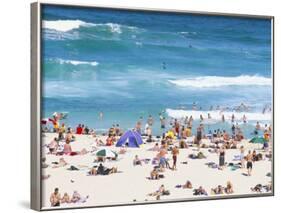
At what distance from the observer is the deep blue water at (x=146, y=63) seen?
8867 millimetres

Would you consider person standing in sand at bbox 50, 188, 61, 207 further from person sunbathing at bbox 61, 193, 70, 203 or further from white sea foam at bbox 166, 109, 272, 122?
white sea foam at bbox 166, 109, 272, 122

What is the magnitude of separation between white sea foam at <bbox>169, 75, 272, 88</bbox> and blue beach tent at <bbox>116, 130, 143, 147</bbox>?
0.73 metres

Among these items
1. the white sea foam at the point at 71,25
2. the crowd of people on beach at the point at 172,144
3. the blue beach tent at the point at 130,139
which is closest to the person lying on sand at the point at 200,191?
the crowd of people on beach at the point at 172,144

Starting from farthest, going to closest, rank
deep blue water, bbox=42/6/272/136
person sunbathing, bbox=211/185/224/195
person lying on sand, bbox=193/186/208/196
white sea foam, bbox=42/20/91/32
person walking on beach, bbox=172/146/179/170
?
1. person sunbathing, bbox=211/185/224/195
2. person lying on sand, bbox=193/186/208/196
3. person walking on beach, bbox=172/146/179/170
4. deep blue water, bbox=42/6/272/136
5. white sea foam, bbox=42/20/91/32

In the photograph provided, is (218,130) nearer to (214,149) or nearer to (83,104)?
(214,149)

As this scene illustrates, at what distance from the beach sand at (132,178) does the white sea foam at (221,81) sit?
0.70m

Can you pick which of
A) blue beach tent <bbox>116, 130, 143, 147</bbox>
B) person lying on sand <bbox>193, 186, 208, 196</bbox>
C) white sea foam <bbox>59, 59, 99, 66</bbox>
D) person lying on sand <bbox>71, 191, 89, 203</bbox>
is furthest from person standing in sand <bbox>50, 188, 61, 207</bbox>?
person lying on sand <bbox>193, 186, 208, 196</bbox>

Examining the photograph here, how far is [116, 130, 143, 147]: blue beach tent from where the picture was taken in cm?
913

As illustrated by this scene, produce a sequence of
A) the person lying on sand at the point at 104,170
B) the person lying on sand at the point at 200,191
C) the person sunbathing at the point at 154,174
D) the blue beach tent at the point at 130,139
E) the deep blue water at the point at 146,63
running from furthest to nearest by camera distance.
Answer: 1. the person lying on sand at the point at 200,191
2. the person sunbathing at the point at 154,174
3. the blue beach tent at the point at 130,139
4. the person lying on sand at the point at 104,170
5. the deep blue water at the point at 146,63

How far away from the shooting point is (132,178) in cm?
916

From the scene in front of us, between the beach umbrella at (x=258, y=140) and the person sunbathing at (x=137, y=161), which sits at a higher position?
the beach umbrella at (x=258, y=140)

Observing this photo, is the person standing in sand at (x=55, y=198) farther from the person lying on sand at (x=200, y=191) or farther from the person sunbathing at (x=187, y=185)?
the person lying on sand at (x=200, y=191)

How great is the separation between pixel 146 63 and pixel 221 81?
3.20ft

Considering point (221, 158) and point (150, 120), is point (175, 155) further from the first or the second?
point (221, 158)
